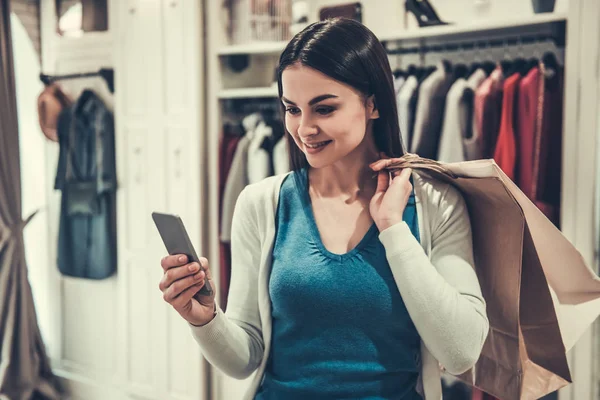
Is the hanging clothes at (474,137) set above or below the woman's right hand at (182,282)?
above

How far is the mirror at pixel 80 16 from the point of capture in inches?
124

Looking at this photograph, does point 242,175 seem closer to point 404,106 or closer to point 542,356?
point 404,106

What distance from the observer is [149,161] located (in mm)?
2875

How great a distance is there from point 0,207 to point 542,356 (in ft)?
9.13

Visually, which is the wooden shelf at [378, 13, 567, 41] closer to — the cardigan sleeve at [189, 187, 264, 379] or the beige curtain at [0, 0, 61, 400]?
the cardigan sleeve at [189, 187, 264, 379]

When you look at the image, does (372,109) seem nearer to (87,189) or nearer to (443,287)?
(443,287)

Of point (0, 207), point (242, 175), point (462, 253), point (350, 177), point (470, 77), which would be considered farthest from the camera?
point (0, 207)

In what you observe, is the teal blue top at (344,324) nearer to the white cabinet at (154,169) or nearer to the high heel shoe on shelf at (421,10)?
the high heel shoe on shelf at (421,10)

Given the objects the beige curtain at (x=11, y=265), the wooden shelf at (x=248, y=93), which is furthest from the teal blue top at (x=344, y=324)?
the beige curtain at (x=11, y=265)

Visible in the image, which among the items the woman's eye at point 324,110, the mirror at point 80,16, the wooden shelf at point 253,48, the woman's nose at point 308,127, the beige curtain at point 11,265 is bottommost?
the beige curtain at point 11,265

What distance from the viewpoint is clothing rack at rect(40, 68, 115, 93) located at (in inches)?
122

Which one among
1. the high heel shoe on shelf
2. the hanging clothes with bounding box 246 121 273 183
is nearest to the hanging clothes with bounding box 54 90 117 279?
the hanging clothes with bounding box 246 121 273 183

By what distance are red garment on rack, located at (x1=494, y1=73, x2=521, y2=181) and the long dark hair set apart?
1.05 meters

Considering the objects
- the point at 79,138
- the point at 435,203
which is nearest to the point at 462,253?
the point at 435,203
